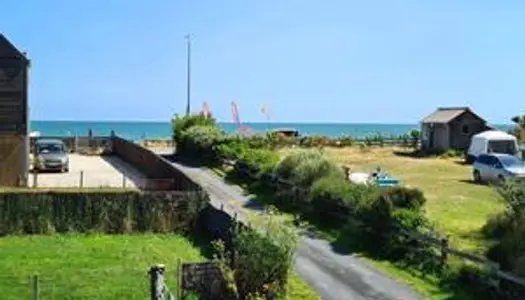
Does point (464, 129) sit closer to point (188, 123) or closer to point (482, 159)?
point (482, 159)

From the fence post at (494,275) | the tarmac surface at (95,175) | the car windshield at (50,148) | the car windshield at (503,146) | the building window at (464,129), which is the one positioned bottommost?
the tarmac surface at (95,175)

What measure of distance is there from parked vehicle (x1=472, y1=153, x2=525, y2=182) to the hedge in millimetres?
18276

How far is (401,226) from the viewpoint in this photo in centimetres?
2370

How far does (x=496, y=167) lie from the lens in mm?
42344

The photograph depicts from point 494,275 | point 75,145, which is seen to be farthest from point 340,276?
point 75,145

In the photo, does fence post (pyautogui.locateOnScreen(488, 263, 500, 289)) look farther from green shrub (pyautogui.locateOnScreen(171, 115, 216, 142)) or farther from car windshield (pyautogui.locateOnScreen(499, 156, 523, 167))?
green shrub (pyautogui.locateOnScreen(171, 115, 216, 142))

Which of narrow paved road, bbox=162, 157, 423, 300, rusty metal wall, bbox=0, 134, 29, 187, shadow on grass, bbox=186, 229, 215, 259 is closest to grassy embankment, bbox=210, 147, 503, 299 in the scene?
narrow paved road, bbox=162, 157, 423, 300

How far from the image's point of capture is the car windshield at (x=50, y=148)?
4652 centimetres

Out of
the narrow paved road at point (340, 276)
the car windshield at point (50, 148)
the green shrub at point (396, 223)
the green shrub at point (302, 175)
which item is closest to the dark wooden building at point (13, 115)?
the car windshield at point (50, 148)

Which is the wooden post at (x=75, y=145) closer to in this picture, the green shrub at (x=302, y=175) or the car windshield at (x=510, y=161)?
the green shrub at (x=302, y=175)

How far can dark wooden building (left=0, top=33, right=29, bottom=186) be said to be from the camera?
38.2 meters

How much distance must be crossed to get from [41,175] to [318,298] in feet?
92.0

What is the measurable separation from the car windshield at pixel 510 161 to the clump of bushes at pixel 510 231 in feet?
54.3

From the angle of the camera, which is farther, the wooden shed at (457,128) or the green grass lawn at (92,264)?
the wooden shed at (457,128)
